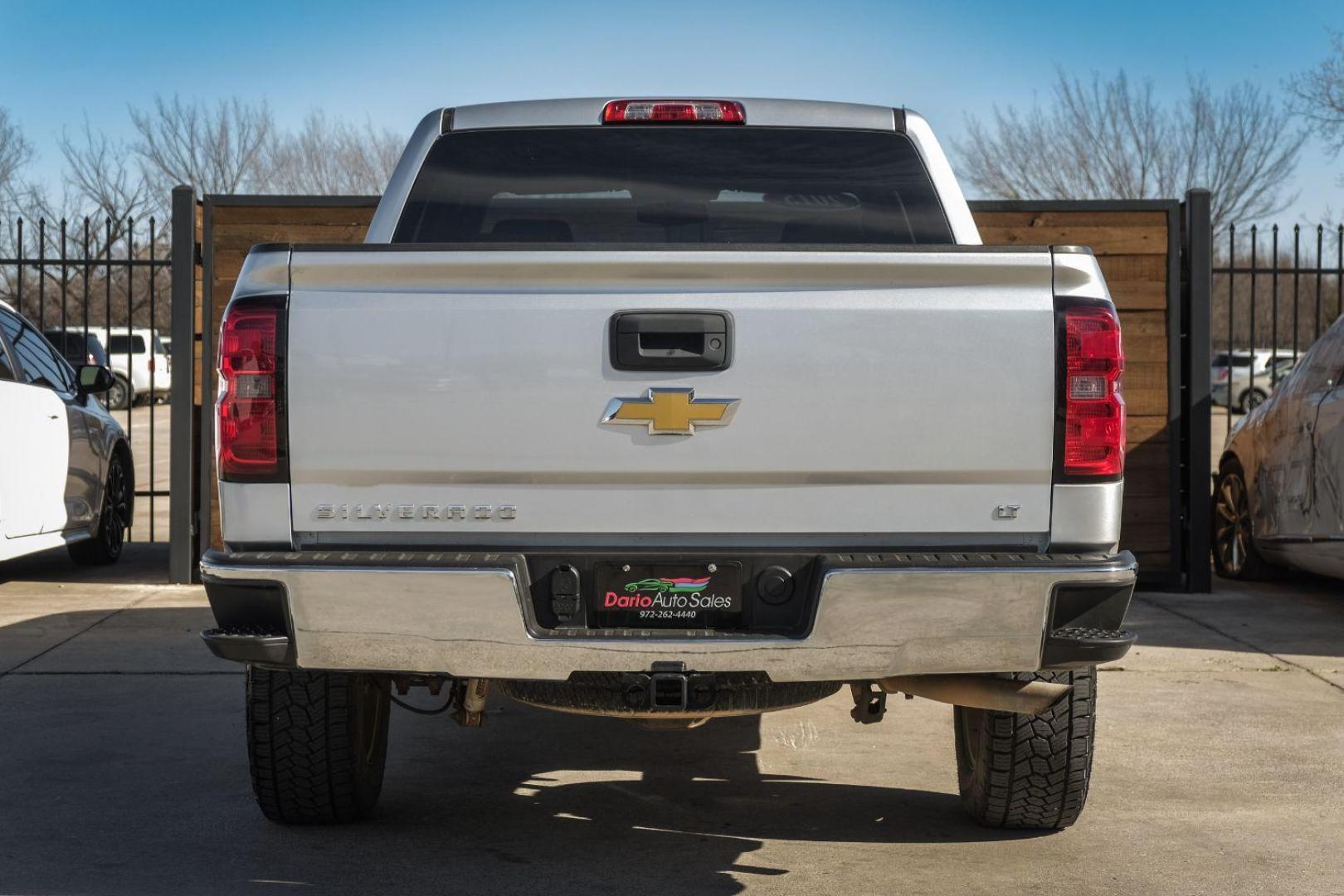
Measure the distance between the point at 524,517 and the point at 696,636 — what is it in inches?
18.6

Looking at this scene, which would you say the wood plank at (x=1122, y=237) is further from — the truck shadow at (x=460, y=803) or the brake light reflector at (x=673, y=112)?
the brake light reflector at (x=673, y=112)

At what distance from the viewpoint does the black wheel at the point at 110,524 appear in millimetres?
10242

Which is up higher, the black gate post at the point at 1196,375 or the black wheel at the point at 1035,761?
the black gate post at the point at 1196,375

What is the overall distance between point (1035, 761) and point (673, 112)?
7.05 feet

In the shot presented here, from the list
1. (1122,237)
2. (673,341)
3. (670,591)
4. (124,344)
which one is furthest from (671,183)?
(124,344)

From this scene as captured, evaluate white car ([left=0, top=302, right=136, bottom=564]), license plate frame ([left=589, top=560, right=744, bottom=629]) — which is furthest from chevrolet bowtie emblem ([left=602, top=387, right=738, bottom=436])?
white car ([left=0, top=302, right=136, bottom=564])

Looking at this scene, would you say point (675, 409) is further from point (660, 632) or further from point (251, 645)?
point (251, 645)

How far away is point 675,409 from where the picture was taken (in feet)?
11.4

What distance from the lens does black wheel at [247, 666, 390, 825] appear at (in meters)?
4.16

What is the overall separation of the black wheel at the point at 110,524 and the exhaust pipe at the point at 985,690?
7715 millimetres

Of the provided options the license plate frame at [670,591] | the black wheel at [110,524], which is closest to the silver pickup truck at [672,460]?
the license plate frame at [670,591]

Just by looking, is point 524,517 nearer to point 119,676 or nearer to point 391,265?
point 391,265

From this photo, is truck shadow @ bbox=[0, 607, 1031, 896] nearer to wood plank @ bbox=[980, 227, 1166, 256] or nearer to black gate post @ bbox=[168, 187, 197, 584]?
black gate post @ bbox=[168, 187, 197, 584]

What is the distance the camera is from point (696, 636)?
137 inches
